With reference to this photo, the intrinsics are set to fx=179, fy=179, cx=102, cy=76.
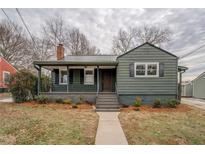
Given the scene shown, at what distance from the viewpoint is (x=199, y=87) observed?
78.8 feet

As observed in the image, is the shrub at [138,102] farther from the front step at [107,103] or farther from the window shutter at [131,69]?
the window shutter at [131,69]

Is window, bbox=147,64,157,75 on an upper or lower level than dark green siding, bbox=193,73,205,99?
upper

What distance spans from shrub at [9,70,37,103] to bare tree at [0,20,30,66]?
2122cm

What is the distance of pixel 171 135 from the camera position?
6.21 metres

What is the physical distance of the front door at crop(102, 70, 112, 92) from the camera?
16.1 meters

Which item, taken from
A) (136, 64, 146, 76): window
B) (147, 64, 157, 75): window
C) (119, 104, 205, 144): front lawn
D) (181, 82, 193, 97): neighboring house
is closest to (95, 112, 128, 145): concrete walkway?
(119, 104, 205, 144): front lawn

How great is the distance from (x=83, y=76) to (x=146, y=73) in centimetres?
576

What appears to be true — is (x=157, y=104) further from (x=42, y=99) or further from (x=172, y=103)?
(x=42, y=99)

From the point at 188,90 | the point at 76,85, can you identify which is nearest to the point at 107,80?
the point at 76,85

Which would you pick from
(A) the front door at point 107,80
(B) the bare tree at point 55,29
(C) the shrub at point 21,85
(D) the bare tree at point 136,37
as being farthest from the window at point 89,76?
(D) the bare tree at point 136,37

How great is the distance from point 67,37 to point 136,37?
46.1ft

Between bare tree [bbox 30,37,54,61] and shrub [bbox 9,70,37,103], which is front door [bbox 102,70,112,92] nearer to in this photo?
shrub [bbox 9,70,37,103]

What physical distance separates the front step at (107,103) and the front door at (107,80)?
2.22 meters

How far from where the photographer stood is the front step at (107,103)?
11.5m
